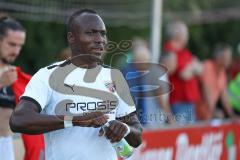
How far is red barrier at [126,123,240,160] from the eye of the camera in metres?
9.77

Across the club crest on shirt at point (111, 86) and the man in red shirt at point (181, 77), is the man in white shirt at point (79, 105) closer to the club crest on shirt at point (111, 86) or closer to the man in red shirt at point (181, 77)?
the club crest on shirt at point (111, 86)

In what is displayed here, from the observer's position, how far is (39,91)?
516cm

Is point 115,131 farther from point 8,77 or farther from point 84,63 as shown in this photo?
point 8,77

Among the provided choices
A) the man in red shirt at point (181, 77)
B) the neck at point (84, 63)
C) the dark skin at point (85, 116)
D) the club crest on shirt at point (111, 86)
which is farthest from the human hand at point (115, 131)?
the man in red shirt at point (181, 77)

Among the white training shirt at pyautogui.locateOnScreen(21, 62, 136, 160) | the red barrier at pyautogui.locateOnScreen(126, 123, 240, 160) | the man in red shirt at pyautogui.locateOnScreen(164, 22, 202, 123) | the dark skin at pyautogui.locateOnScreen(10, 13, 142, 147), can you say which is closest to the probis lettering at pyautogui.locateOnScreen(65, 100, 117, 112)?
the white training shirt at pyautogui.locateOnScreen(21, 62, 136, 160)

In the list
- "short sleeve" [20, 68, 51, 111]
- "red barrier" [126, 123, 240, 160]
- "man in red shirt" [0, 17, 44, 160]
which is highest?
"short sleeve" [20, 68, 51, 111]

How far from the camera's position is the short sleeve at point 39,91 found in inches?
202

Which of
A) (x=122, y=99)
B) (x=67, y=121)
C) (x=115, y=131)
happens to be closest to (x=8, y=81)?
(x=122, y=99)

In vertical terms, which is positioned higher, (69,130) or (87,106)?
(87,106)

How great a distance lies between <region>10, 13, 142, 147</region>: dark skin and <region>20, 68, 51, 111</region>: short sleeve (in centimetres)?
3

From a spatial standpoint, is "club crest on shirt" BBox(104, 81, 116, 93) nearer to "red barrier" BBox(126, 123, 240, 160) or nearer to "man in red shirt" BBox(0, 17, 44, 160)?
"man in red shirt" BBox(0, 17, 44, 160)

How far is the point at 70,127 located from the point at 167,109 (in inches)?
214

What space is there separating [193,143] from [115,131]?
5.79 m

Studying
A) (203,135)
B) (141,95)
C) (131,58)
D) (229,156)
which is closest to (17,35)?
(141,95)
